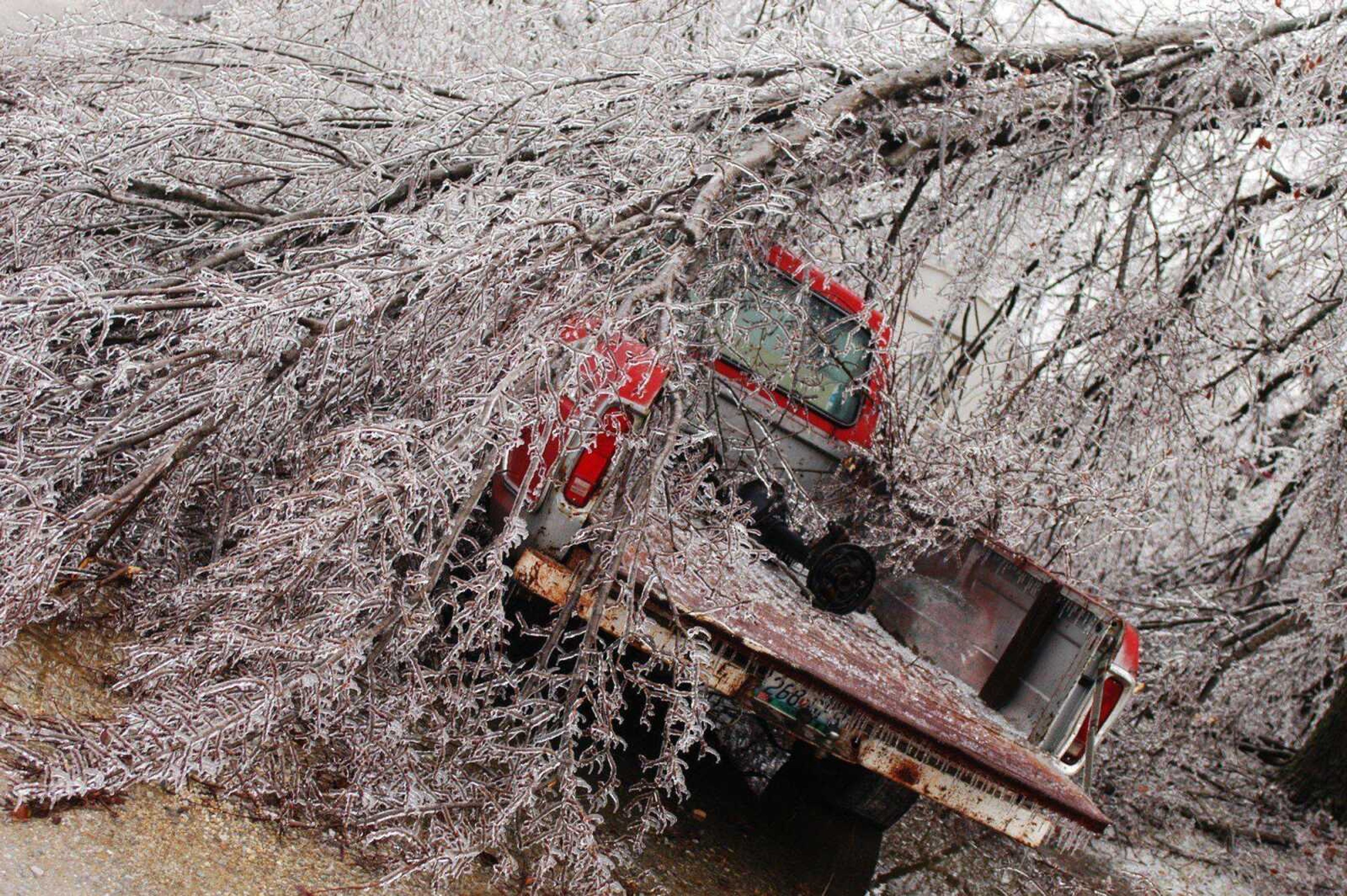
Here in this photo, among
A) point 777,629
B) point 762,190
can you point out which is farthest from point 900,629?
point 762,190

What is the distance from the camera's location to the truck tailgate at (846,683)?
377cm

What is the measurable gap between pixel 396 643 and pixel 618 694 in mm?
640

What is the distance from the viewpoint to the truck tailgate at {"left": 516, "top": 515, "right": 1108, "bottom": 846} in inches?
149

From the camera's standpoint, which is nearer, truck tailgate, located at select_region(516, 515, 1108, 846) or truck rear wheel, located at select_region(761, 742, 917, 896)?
truck tailgate, located at select_region(516, 515, 1108, 846)

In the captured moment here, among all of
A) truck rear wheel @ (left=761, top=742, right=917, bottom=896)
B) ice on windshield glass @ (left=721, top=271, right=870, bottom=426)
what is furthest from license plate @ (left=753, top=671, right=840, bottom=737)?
ice on windshield glass @ (left=721, top=271, right=870, bottom=426)

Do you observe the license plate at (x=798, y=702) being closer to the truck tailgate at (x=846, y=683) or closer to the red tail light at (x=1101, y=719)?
the truck tailgate at (x=846, y=683)

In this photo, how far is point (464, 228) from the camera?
4137mm

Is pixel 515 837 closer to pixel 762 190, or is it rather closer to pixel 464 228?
pixel 464 228

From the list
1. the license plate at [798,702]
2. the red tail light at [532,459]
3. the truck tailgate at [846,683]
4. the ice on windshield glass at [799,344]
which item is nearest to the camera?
the red tail light at [532,459]

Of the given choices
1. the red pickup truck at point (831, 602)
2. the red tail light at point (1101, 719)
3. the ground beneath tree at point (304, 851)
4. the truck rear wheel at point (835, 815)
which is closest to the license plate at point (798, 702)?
the red pickup truck at point (831, 602)

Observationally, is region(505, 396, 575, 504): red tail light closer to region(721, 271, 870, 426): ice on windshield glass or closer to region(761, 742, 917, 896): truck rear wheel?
region(721, 271, 870, 426): ice on windshield glass

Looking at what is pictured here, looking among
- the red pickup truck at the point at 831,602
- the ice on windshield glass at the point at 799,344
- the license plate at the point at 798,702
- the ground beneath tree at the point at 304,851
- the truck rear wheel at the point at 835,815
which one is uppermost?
the ice on windshield glass at the point at 799,344

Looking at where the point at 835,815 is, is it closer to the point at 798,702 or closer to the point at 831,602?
the point at 831,602

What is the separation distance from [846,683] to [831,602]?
111cm
